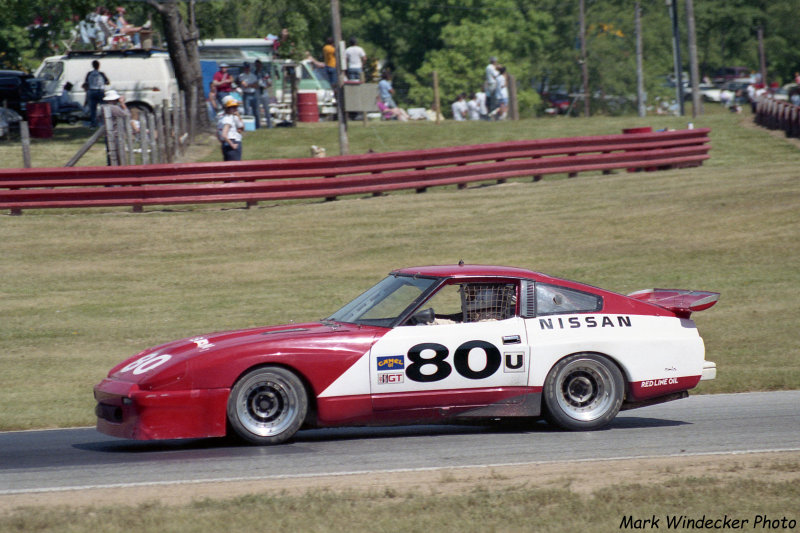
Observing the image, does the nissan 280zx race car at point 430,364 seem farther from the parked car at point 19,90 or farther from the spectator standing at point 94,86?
the parked car at point 19,90

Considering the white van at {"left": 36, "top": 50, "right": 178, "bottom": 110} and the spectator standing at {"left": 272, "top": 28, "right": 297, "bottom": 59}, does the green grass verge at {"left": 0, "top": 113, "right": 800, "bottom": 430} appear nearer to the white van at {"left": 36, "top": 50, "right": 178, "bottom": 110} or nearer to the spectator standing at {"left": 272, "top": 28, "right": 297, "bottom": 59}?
the white van at {"left": 36, "top": 50, "right": 178, "bottom": 110}

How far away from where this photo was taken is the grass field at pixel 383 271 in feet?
18.4

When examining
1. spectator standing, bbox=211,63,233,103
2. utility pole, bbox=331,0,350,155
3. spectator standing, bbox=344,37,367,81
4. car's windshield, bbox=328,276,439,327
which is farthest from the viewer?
spectator standing, bbox=344,37,367,81

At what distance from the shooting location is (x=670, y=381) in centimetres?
786

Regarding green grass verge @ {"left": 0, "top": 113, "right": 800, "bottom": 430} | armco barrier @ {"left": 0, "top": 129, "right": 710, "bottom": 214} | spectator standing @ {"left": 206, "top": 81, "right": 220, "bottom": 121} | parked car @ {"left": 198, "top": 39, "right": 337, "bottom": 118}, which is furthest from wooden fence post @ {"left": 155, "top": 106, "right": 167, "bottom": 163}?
parked car @ {"left": 198, "top": 39, "right": 337, "bottom": 118}

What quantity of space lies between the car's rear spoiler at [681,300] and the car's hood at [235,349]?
91.1 inches

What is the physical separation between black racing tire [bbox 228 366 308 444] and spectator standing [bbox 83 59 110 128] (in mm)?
19934

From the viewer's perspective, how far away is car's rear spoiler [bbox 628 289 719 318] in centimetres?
807

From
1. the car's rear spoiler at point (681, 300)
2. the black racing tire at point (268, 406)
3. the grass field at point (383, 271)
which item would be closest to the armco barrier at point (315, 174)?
the grass field at point (383, 271)

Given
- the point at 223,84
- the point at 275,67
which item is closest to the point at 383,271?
the point at 223,84

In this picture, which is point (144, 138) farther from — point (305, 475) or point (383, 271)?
point (305, 475)

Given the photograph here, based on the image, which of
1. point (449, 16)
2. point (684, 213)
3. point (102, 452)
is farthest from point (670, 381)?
point (449, 16)

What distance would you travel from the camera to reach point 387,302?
25.5ft

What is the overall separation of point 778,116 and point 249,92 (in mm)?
16016
